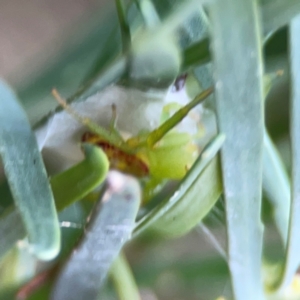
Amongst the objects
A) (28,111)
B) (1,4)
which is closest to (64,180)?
(28,111)

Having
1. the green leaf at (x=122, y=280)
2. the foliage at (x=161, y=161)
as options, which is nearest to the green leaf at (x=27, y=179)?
the foliage at (x=161, y=161)

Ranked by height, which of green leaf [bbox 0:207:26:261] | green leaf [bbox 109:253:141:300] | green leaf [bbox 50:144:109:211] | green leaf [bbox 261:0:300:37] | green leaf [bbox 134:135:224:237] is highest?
green leaf [bbox 261:0:300:37]

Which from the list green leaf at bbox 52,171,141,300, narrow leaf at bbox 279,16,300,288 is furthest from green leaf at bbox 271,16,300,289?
green leaf at bbox 52,171,141,300

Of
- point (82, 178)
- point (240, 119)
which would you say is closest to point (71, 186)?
point (82, 178)

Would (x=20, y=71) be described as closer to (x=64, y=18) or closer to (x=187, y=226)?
(x=64, y=18)

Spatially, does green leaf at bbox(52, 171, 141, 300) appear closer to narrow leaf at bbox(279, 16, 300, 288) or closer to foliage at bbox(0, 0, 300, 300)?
foliage at bbox(0, 0, 300, 300)

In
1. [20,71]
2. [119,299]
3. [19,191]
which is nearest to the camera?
[19,191]

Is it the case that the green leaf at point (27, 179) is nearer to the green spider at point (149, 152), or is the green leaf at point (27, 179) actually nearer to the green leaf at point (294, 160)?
the green spider at point (149, 152)
